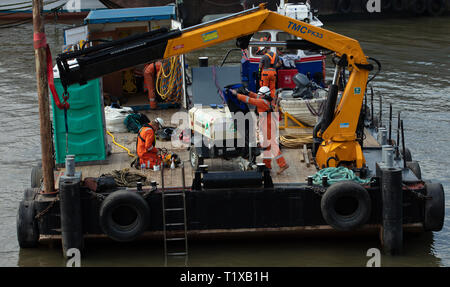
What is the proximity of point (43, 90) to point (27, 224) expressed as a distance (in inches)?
84.4

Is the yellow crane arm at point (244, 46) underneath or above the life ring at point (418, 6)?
underneath

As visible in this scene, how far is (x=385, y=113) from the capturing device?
21.1 meters

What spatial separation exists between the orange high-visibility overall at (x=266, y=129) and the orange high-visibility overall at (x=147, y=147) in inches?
65.4

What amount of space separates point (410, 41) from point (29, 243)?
2443 centimetres

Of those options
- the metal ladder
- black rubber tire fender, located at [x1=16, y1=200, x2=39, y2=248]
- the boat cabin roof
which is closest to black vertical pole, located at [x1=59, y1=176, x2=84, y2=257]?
black rubber tire fender, located at [x1=16, y1=200, x2=39, y2=248]

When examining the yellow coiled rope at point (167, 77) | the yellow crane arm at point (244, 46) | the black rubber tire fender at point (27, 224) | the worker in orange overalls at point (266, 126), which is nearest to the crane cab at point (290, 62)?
the yellow coiled rope at point (167, 77)

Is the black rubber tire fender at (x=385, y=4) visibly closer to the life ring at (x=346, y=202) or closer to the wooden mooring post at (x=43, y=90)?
the life ring at (x=346, y=202)

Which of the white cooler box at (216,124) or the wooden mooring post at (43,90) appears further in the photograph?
the white cooler box at (216,124)

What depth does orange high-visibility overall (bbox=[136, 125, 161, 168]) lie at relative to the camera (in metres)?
12.5

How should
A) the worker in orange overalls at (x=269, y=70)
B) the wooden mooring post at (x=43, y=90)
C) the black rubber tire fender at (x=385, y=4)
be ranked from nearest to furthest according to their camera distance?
the wooden mooring post at (x=43, y=90) → the worker in orange overalls at (x=269, y=70) → the black rubber tire fender at (x=385, y=4)

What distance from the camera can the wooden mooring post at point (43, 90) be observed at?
35.4 ft

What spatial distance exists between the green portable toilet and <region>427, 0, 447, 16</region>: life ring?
30.8 meters

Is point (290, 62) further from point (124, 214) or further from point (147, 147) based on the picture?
point (124, 214)

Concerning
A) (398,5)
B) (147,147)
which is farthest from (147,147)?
(398,5)
